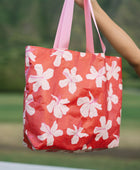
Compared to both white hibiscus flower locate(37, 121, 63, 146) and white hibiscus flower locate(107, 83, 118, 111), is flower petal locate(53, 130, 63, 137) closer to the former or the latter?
white hibiscus flower locate(37, 121, 63, 146)

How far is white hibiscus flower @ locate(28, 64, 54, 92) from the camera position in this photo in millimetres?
635

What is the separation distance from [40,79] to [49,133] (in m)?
0.11

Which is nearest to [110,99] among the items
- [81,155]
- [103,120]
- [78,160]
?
[103,120]

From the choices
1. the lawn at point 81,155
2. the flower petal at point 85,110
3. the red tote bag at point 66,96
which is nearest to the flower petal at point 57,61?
the red tote bag at point 66,96

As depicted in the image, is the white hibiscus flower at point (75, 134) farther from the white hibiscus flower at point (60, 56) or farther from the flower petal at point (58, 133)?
the white hibiscus flower at point (60, 56)

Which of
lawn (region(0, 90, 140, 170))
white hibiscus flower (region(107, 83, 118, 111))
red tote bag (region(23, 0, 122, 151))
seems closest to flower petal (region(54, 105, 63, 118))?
red tote bag (region(23, 0, 122, 151))

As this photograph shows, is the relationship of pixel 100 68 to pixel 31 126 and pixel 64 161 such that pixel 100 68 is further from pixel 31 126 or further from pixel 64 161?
pixel 64 161

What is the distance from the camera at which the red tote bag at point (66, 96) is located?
0.64 metres

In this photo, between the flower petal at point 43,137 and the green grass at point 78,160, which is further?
the green grass at point 78,160

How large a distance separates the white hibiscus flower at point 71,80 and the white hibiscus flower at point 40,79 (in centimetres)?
3

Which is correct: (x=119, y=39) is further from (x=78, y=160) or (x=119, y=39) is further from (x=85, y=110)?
(x=78, y=160)

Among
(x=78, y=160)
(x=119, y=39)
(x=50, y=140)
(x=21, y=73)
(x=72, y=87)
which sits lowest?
(x=78, y=160)

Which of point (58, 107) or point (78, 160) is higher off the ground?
point (58, 107)

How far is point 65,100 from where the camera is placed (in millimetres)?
648
